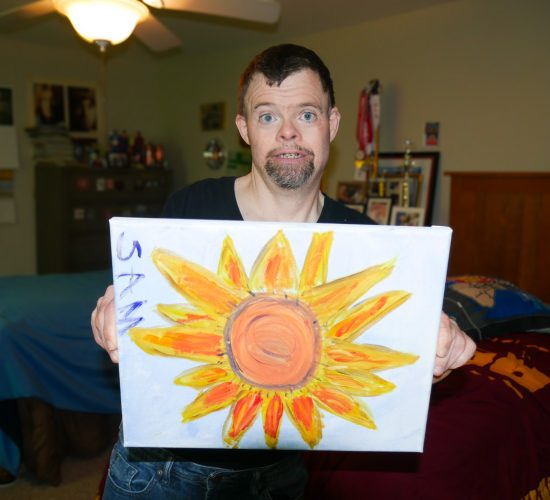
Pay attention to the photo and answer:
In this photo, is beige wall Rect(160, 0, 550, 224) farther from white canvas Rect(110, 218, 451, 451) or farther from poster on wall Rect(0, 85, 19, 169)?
poster on wall Rect(0, 85, 19, 169)

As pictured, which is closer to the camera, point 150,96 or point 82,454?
point 82,454

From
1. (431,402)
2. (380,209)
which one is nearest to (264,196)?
(431,402)

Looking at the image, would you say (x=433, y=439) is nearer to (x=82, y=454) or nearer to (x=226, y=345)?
(x=226, y=345)

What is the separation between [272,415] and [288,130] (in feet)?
1.72

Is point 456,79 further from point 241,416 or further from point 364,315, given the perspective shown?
point 241,416

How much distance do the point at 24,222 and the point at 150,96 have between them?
1.75 m

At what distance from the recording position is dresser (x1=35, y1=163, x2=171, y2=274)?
4.12 meters

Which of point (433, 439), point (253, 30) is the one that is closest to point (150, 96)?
point (253, 30)

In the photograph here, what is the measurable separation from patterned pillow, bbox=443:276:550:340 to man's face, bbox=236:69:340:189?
44.2 inches

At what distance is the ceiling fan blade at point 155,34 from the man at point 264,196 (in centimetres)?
160

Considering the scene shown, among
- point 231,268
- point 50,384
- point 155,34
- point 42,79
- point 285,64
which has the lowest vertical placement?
point 50,384

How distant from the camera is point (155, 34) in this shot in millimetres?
2615

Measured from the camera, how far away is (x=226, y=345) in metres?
0.74

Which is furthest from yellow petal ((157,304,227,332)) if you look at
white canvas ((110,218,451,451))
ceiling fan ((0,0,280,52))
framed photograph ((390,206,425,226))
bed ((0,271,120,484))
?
framed photograph ((390,206,425,226))
